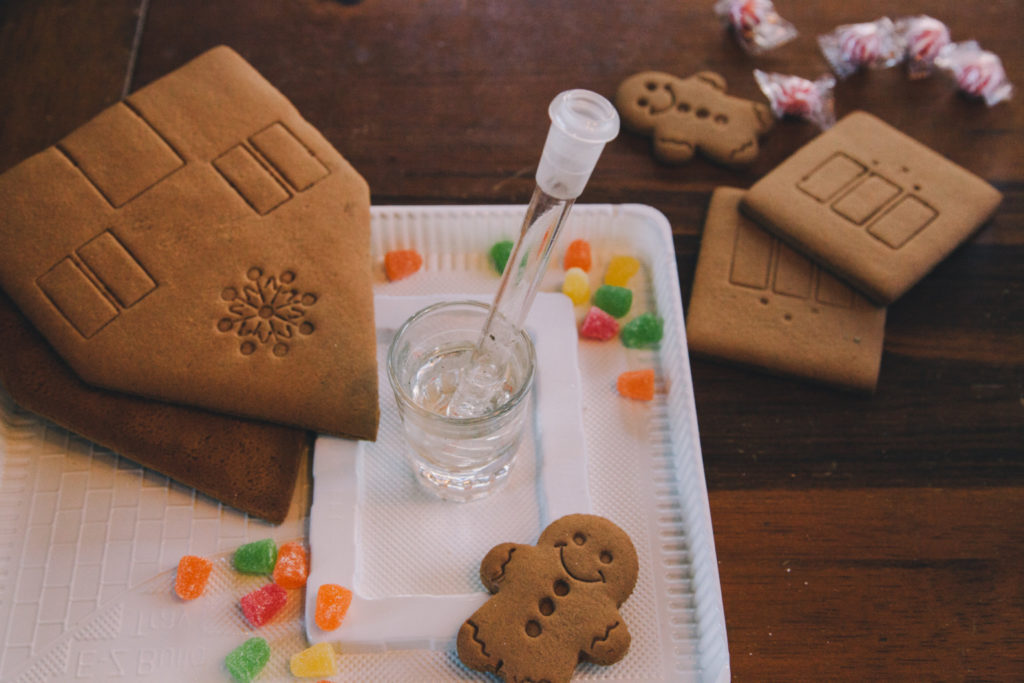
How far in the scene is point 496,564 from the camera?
724 millimetres

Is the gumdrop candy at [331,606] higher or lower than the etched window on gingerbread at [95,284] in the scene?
lower

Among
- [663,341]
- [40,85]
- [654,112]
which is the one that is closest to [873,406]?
[663,341]

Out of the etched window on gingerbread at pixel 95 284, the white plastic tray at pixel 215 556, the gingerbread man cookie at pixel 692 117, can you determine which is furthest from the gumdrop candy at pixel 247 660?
the gingerbread man cookie at pixel 692 117

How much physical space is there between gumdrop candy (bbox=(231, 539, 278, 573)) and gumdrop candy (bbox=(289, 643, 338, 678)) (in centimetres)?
8

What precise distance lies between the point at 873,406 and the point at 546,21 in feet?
2.15

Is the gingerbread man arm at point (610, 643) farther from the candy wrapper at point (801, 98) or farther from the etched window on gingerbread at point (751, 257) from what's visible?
the candy wrapper at point (801, 98)

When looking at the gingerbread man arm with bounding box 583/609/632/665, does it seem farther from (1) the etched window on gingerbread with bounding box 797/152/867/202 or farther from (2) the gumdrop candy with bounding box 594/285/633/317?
(1) the etched window on gingerbread with bounding box 797/152/867/202

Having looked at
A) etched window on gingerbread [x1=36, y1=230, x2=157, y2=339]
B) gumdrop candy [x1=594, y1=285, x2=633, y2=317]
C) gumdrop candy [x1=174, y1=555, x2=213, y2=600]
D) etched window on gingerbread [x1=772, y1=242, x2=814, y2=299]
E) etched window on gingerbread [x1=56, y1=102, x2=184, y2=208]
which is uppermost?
etched window on gingerbread [x1=56, y1=102, x2=184, y2=208]

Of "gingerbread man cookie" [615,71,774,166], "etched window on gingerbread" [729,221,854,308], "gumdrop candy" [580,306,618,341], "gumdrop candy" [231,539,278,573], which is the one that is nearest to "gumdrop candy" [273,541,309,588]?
"gumdrop candy" [231,539,278,573]

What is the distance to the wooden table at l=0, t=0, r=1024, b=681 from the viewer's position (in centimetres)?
77

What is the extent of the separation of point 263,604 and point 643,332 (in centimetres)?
43

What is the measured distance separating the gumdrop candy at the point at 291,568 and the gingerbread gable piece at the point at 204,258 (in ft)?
Result: 0.35

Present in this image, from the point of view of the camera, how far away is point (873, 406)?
89 centimetres

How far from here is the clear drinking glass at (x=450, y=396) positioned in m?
0.70
